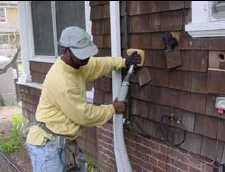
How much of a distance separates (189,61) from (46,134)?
1159mm

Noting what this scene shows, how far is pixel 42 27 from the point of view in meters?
5.22

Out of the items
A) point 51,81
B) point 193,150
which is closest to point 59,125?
point 51,81

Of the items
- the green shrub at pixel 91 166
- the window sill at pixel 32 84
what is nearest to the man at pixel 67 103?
the green shrub at pixel 91 166

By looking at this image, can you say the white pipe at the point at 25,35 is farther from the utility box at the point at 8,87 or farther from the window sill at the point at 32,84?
the utility box at the point at 8,87

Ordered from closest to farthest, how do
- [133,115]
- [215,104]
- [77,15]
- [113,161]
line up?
[215,104] → [133,115] → [113,161] → [77,15]

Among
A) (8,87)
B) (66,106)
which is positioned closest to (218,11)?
(66,106)

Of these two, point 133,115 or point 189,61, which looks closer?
point 189,61

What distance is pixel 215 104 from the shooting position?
240cm

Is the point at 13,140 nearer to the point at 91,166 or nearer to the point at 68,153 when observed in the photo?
the point at 91,166

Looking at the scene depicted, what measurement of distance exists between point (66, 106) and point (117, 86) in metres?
0.73

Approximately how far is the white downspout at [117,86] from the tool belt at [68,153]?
1.13 feet

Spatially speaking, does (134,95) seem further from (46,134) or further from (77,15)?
(77,15)

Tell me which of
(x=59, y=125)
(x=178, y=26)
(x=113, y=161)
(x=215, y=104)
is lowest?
(x=113, y=161)

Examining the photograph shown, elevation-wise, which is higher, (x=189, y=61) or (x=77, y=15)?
(x=77, y=15)
